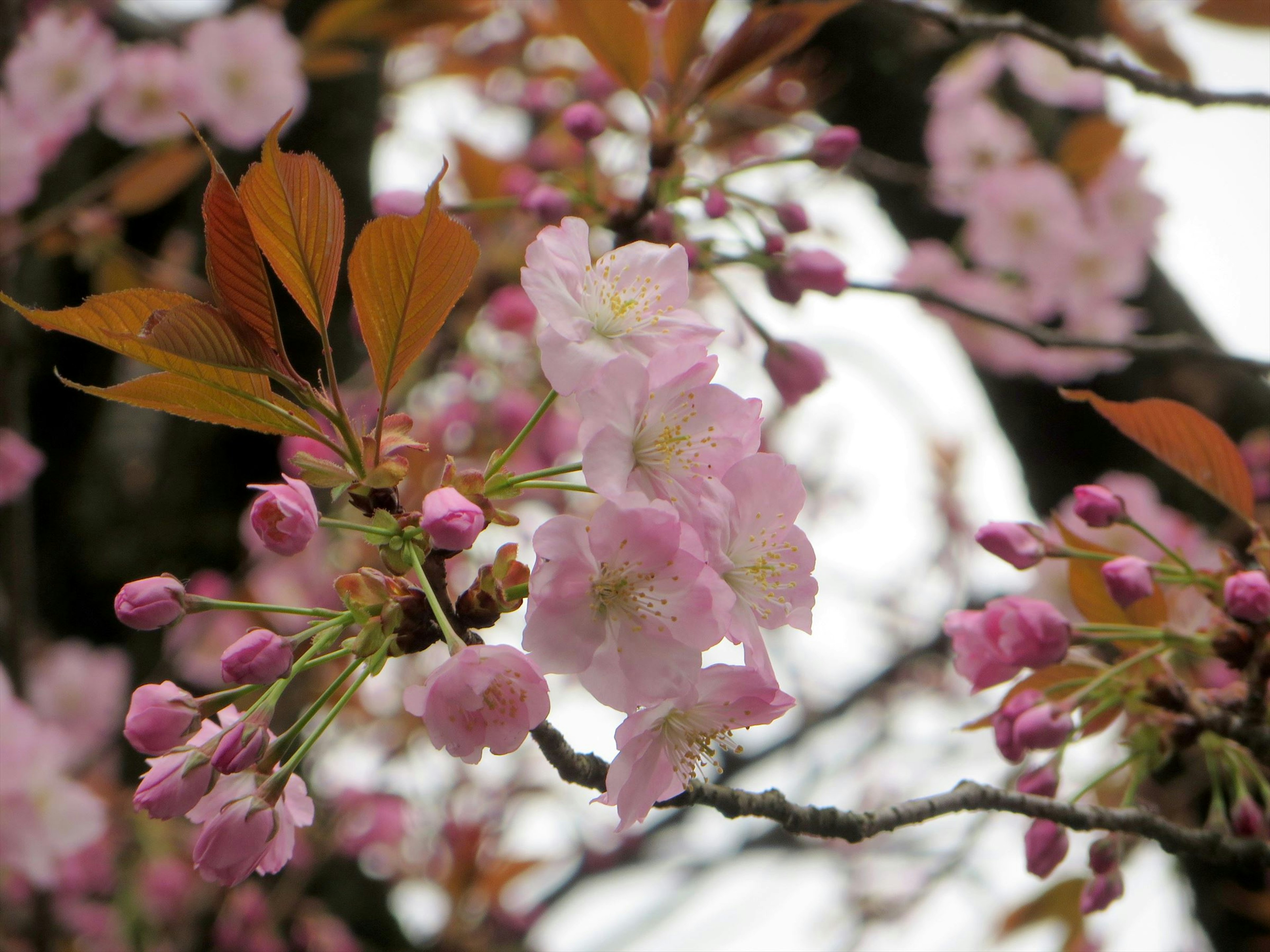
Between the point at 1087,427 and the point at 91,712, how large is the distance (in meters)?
2.44

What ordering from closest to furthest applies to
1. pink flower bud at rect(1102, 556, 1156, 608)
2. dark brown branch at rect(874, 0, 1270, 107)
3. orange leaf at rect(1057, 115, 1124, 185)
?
pink flower bud at rect(1102, 556, 1156, 608) → dark brown branch at rect(874, 0, 1270, 107) → orange leaf at rect(1057, 115, 1124, 185)

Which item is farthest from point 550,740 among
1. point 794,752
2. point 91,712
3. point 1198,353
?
point 91,712

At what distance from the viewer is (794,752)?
8.58ft

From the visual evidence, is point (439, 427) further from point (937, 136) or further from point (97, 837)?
point (937, 136)

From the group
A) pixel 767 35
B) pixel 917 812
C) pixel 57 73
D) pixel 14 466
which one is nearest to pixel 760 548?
pixel 917 812

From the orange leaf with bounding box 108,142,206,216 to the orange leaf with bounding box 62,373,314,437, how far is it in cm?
153

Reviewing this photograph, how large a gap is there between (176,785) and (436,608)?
21 centimetres

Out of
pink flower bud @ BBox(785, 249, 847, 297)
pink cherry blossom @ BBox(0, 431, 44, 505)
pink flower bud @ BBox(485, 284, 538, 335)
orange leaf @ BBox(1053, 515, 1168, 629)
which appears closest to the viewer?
orange leaf @ BBox(1053, 515, 1168, 629)

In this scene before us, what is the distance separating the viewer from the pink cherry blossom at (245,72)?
2.16m

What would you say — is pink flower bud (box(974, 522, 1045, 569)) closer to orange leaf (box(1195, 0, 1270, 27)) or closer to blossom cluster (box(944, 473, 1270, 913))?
blossom cluster (box(944, 473, 1270, 913))

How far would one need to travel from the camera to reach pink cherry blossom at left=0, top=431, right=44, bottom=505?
184 cm

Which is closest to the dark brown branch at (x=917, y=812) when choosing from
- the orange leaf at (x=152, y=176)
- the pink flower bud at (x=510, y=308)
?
the pink flower bud at (x=510, y=308)

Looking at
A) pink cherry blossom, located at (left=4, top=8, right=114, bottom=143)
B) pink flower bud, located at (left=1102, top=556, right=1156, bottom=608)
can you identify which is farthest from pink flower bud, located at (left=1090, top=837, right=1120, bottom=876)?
pink cherry blossom, located at (left=4, top=8, right=114, bottom=143)

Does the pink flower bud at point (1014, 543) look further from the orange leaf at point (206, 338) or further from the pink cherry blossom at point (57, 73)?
the pink cherry blossom at point (57, 73)
